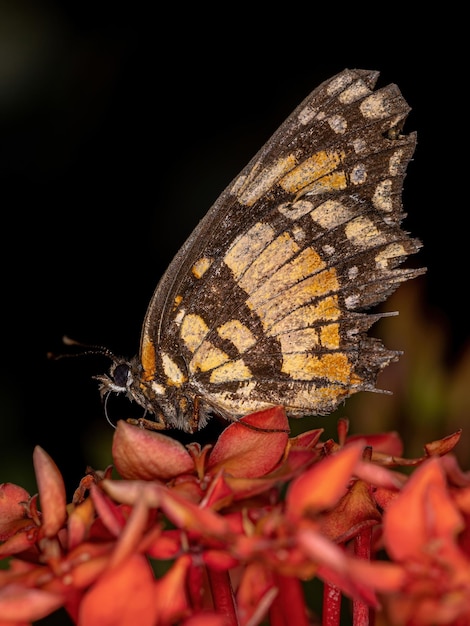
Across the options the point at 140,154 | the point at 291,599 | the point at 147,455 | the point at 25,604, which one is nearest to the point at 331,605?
the point at 291,599

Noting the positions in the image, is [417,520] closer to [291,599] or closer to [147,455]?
[291,599]

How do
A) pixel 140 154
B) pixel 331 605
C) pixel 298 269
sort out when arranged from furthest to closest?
pixel 140 154
pixel 298 269
pixel 331 605

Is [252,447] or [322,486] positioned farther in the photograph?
[252,447]

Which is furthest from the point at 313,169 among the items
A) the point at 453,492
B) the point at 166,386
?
the point at 453,492

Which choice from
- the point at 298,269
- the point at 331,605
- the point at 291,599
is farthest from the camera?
the point at 298,269

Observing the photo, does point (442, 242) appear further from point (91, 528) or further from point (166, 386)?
point (91, 528)

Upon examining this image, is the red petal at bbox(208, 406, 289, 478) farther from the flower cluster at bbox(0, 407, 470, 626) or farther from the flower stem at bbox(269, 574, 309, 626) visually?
the flower stem at bbox(269, 574, 309, 626)

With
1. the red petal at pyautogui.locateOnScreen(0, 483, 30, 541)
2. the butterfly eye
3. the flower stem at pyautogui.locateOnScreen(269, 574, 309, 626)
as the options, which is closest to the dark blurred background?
the butterfly eye
